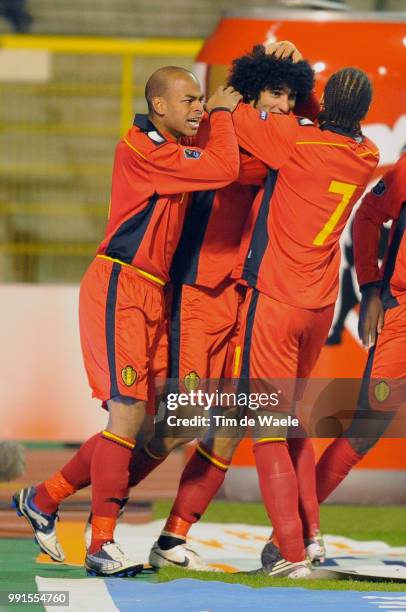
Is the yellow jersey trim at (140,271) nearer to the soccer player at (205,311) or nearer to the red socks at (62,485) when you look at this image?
the soccer player at (205,311)

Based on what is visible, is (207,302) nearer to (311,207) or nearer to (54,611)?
(311,207)

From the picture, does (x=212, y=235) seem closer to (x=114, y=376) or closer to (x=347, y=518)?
(x=114, y=376)

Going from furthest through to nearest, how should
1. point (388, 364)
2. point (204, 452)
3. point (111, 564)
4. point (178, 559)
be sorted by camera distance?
point (388, 364) → point (204, 452) → point (178, 559) → point (111, 564)

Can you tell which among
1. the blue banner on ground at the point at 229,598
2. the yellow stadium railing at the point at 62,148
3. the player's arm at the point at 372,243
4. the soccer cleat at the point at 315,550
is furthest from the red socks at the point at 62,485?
the yellow stadium railing at the point at 62,148

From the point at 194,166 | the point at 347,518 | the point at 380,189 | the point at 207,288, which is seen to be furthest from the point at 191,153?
the point at 347,518

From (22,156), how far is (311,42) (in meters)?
4.14

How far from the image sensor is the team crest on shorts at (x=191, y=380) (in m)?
4.47

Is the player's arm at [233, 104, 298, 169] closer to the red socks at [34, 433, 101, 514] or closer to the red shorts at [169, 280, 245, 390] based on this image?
the red shorts at [169, 280, 245, 390]

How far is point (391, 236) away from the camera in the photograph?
482cm

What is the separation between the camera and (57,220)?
939cm

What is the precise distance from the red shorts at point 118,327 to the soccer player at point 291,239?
0.33 metres

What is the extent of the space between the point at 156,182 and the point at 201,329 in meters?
0.55

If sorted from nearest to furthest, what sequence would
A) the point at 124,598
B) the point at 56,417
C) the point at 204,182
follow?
the point at 124,598 → the point at 204,182 → the point at 56,417

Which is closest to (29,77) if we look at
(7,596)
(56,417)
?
(56,417)
